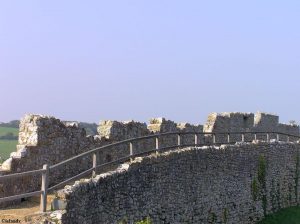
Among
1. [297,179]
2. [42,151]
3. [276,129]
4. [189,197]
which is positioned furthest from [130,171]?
[276,129]

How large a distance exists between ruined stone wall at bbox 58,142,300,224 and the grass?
0.89 feet

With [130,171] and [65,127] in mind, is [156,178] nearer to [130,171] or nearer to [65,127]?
[130,171]

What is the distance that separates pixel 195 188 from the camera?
1872 cm

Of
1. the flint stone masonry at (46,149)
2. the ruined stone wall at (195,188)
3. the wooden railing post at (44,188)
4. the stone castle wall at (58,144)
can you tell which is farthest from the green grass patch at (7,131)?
the wooden railing post at (44,188)

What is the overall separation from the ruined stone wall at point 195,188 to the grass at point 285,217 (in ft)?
0.89

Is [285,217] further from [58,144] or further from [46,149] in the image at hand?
[46,149]

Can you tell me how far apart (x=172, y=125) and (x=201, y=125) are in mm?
3278

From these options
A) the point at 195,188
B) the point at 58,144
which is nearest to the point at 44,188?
the point at 58,144

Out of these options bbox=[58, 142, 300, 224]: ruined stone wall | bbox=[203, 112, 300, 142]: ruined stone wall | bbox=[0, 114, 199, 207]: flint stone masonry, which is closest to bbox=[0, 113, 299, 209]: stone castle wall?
bbox=[0, 114, 199, 207]: flint stone masonry

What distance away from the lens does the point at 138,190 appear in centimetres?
1519

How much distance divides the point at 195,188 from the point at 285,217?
7.34m

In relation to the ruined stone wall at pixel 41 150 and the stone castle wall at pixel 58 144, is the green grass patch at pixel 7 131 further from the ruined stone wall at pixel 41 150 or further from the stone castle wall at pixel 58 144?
the ruined stone wall at pixel 41 150

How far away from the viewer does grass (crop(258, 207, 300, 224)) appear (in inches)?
934

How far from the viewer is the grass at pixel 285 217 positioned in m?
23.7
